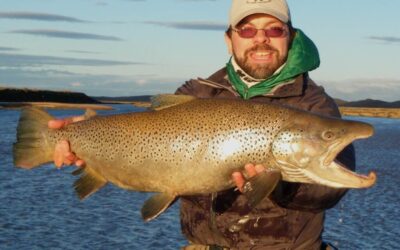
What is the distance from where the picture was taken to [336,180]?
4219 mm

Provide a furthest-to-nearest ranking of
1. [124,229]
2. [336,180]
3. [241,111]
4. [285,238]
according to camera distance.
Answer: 1. [124,229]
2. [285,238]
3. [241,111]
4. [336,180]

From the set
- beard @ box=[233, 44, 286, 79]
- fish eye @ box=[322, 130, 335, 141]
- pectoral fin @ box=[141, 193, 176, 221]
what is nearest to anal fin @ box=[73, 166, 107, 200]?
pectoral fin @ box=[141, 193, 176, 221]

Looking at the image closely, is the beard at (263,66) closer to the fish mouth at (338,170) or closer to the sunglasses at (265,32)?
the sunglasses at (265,32)

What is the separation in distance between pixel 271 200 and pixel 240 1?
5.26ft

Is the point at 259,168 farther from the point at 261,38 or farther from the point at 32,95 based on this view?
the point at 32,95

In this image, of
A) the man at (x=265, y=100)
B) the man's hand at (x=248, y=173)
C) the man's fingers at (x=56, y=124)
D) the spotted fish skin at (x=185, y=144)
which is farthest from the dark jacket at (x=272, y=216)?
the man's fingers at (x=56, y=124)

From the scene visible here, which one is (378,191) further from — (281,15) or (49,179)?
(281,15)

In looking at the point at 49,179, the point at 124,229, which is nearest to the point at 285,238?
the point at 124,229

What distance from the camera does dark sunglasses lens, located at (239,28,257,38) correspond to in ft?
16.9

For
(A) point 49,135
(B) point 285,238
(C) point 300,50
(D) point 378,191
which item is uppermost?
(C) point 300,50

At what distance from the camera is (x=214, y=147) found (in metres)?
4.41

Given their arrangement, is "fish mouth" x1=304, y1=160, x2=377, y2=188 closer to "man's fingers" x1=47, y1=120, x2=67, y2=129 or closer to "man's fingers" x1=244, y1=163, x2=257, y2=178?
"man's fingers" x1=244, y1=163, x2=257, y2=178

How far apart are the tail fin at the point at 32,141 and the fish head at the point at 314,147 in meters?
1.81

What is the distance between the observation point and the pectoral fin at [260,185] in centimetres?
420
